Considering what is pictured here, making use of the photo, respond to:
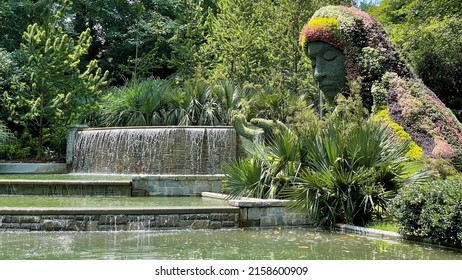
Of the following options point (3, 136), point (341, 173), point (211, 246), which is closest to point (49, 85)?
→ point (3, 136)

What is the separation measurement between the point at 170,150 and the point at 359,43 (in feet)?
19.6

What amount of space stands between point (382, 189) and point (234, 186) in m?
2.98

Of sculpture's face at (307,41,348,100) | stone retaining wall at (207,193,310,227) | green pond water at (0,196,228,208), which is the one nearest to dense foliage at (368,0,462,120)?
sculpture's face at (307,41,348,100)

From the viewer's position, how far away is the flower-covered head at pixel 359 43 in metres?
15.2

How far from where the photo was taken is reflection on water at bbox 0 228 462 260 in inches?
304

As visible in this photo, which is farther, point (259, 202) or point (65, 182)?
point (65, 182)

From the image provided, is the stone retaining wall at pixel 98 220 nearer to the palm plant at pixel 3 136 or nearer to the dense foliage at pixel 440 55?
the palm plant at pixel 3 136

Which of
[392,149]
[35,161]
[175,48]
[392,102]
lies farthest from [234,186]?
[175,48]

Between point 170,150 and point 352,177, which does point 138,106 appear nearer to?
point 170,150

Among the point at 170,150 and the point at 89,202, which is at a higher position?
the point at 170,150

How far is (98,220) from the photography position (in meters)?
9.88

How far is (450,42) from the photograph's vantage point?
20.5 metres

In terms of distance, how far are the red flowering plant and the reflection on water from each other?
15.2ft

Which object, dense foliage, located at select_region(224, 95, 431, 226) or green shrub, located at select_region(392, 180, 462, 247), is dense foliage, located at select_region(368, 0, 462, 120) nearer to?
dense foliage, located at select_region(224, 95, 431, 226)
